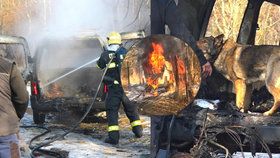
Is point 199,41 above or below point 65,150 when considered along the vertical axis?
above

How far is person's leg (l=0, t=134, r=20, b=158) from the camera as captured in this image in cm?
429

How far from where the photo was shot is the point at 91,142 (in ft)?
26.2

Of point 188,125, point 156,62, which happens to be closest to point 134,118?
point 188,125

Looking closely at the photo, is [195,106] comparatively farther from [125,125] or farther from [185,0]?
[125,125]

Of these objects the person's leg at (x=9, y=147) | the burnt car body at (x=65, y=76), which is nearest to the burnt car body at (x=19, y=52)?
the burnt car body at (x=65, y=76)

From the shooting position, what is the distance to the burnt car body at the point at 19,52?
1002 cm

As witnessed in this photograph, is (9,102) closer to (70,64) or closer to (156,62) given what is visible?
(156,62)

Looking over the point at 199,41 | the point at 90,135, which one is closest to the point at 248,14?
the point at 199,41

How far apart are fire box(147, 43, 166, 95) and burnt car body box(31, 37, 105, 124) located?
515 cm

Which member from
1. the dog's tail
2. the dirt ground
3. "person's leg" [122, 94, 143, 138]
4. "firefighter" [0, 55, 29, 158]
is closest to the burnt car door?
the dog's tail

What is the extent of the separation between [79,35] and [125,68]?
616cm

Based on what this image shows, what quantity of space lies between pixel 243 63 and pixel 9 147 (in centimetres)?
283

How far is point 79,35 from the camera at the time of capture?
33.8ft

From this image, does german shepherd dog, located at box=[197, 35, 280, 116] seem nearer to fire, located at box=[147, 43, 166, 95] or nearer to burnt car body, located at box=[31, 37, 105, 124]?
fire, located at box=[147, 43, 166, 95]
